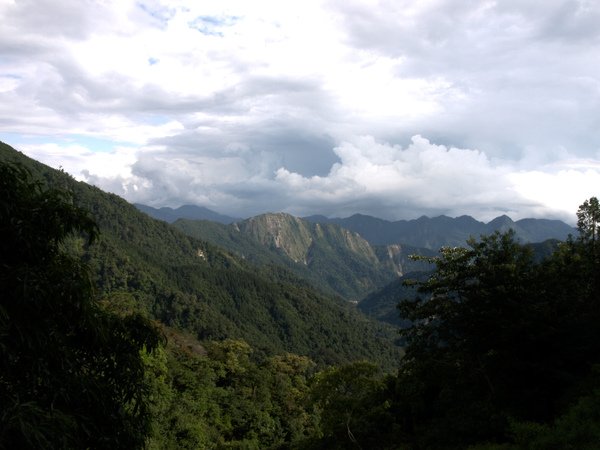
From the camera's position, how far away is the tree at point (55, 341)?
5797mm

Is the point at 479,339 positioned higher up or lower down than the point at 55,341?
lower down

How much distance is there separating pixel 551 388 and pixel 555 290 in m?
4.88

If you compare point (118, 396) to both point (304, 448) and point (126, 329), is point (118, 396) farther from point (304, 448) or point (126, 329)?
point (304, 448)

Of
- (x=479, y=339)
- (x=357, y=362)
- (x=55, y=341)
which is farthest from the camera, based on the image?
(x=357, y=362)

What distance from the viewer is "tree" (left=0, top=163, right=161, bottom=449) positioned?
5797 mm

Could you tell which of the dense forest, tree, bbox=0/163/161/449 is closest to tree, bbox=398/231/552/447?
the dense forest

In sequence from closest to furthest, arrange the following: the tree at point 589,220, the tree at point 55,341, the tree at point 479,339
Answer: the tree at point 55,341
the tree at point 479,339
the tree at point 589,220

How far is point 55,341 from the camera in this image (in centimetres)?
659

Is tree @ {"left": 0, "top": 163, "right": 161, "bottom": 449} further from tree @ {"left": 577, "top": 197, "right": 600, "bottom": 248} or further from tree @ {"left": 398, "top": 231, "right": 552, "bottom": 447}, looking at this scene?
tree @ {"left": 577, "top": 197, "right": 600, "bottom": 248}

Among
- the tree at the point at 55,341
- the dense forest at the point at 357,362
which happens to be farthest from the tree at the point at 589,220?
the tree at the point at 55,341

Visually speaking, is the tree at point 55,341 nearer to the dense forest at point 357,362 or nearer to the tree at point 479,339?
the dense forest at point 357,362

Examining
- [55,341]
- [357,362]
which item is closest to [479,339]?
[357,362]

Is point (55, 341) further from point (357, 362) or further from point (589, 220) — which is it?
point (589, 220)

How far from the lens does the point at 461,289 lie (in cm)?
2366
